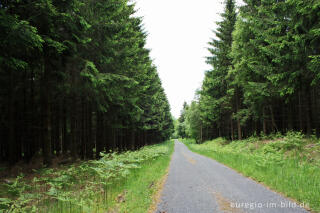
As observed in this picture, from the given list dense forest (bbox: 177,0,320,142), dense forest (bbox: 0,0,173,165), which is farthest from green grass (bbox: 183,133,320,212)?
dense forest (bbox: 0,0,173,165)

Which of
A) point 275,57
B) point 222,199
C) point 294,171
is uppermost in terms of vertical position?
point 275,57

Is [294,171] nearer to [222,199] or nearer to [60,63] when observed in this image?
[222,199]

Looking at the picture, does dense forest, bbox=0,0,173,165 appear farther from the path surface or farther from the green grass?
the green grass

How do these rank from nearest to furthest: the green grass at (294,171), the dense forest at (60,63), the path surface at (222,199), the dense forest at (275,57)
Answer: the path surface at (222,199) < the green grass at (294,171) < the dense forest at (60,63) < the dense forest at (275,57)

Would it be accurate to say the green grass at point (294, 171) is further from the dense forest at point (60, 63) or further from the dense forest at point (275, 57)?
the dense forest at point (60, 63)

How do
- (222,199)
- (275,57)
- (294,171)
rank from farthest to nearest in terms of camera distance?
1. (275,57)
2. (294,171)
3. (222,199)

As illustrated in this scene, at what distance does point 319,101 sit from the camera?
12773 millimetres

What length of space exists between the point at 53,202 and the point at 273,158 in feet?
31.9

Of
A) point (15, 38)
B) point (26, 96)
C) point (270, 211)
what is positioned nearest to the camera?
point (270, 211)

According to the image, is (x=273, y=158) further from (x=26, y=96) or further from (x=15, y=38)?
(x=26, y=96)

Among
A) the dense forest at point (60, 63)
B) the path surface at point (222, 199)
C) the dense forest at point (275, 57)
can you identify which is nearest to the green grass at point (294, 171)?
the path surface at point (222, 199)

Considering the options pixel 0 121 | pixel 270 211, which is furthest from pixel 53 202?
pixel 0 121

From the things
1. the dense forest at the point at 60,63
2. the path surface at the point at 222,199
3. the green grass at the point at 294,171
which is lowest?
the path surface at the point at 222,199

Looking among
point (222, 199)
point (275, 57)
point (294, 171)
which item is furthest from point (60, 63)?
point (275, 57)
